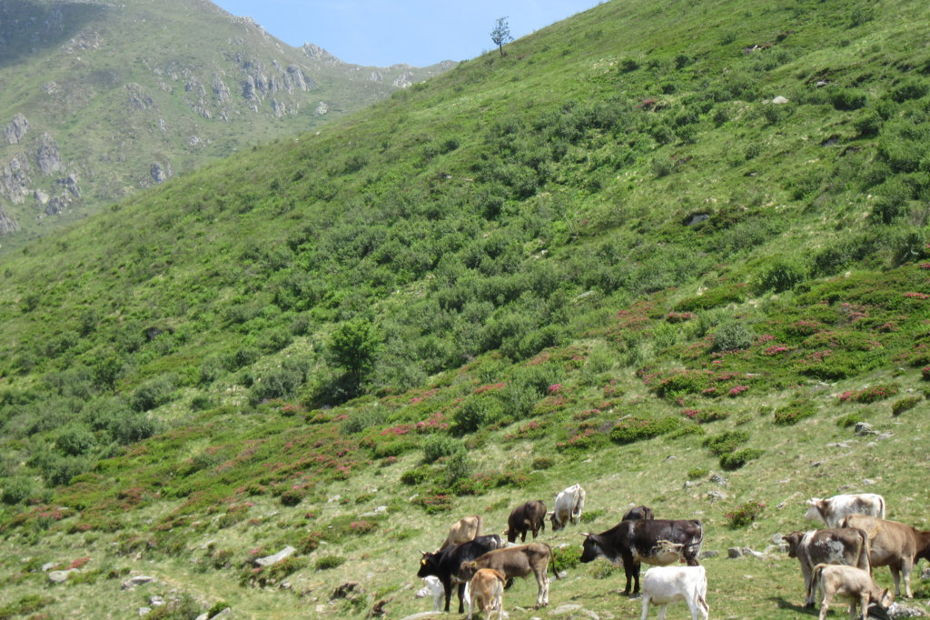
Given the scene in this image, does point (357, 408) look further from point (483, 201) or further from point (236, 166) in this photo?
point (236, 166)

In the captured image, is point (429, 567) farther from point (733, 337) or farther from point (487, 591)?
point (733, 337)

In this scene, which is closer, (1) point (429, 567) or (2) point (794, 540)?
(2) point (794, 540)

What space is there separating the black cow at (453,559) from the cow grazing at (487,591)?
178cm

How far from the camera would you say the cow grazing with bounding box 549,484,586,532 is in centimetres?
1692

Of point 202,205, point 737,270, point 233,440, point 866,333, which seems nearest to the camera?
point 866,333

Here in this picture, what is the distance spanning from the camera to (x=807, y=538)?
954 cm

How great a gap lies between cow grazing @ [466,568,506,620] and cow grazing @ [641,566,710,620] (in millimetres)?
2642

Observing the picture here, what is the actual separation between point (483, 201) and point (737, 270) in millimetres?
36968

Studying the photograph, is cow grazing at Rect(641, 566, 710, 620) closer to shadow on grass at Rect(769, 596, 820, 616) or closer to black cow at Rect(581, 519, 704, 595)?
shadow on grass at Rect(769, 596, 820, 616)

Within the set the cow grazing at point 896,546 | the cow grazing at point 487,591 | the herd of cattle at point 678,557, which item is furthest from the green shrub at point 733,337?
the cow grazing at point 487,591

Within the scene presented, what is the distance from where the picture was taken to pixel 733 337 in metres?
28.7

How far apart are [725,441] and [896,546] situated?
10.7 meters

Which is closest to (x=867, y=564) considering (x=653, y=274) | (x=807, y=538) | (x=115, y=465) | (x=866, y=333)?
(x=807, y=538)

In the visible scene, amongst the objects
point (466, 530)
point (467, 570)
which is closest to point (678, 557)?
point (467, 570)
